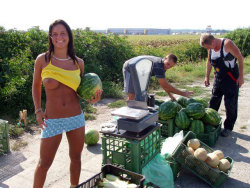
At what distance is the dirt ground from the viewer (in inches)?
132

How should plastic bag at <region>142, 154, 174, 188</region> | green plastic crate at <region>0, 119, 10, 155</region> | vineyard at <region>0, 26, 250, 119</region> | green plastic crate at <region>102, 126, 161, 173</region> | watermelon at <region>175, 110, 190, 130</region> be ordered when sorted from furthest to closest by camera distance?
vineyard at <region>0, 26, 250, 119</region>, watermelon at <region>175, 110, 190, 130</region>, green plastic crate at <region>0, 119, 10, 155</region>, plastic bag at <region>142, 154, 174, 188</region>, green plastic crate at <region>102, 126, 161, 173</region>

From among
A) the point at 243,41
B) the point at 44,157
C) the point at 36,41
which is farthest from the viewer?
→ the point at 243,41

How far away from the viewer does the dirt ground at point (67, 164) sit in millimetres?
3346

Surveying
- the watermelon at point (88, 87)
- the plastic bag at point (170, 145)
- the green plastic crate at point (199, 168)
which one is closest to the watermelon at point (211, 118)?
the plastic bag at point (170, 145)

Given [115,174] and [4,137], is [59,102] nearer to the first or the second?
[115,174]

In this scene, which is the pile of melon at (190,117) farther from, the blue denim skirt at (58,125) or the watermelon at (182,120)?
the blue denim skirt at (58,125)

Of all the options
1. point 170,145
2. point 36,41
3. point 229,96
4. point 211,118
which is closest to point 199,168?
point 170,145

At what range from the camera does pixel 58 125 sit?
2.51 metres

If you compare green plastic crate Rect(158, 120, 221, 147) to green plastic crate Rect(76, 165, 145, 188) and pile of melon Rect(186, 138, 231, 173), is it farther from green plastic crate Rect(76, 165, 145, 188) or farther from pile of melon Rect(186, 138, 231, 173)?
green plastic crate Rect(76, 165, 145, 188)

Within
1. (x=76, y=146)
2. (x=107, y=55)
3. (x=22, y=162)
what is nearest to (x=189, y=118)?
(x=76, y=146)

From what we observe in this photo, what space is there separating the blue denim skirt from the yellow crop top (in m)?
0.33

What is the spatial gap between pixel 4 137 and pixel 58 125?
195cm

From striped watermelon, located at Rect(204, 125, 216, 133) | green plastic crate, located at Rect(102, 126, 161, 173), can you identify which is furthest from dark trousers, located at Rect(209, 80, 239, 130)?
green plastic crate, located at Rect(102, 126, 161, 173)

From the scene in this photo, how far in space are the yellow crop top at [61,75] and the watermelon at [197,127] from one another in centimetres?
248
